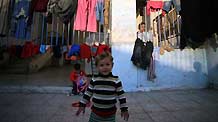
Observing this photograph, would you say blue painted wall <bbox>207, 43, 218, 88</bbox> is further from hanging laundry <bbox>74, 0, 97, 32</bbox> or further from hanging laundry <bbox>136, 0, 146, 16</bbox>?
hanging laundry <bbox>74, 0, 97, 32</bbox>

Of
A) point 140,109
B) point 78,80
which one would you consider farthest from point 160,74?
point 140,109

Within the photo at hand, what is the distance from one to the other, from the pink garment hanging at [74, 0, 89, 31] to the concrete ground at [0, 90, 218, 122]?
6.84 ft

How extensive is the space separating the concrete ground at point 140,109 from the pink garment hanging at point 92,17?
6.86ft

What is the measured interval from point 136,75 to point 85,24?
7.14 feet

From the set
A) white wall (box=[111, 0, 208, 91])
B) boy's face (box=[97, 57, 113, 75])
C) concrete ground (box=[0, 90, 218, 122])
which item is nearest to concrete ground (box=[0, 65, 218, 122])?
concrete ground (box=[0, 90, 218, 122])

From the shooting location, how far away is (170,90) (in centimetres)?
694

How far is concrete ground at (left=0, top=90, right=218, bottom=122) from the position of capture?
3891mm

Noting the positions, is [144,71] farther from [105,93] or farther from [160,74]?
[105,93]

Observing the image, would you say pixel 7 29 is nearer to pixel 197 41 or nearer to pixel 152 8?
pixel 152 8

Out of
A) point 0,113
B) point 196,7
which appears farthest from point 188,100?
point 0,113

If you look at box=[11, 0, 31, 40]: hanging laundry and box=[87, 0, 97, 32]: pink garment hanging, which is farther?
box=[11, 0, 31, 40]: hanging laundry

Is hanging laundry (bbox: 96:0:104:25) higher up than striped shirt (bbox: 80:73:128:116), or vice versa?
hanging laundry (bbox: 96:0:104:25)

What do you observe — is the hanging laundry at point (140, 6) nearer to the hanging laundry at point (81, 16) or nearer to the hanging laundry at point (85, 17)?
the hanging laundry at point (85, 17)

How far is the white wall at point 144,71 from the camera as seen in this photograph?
697 centimetres
